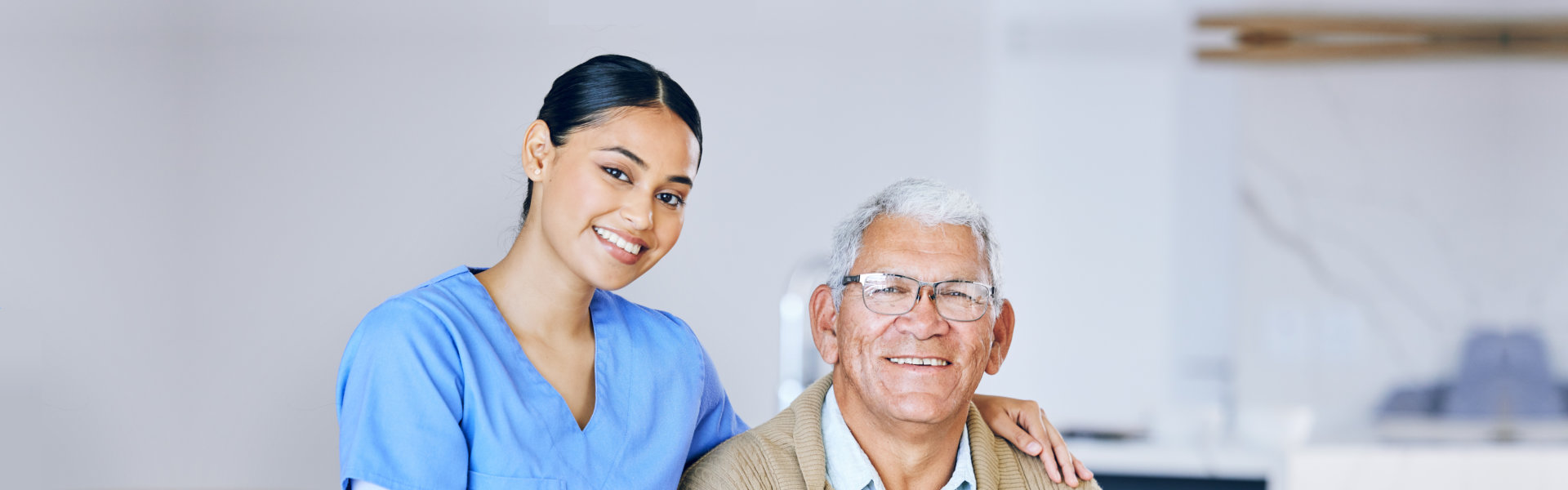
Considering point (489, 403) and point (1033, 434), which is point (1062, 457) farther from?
point (489, 403)

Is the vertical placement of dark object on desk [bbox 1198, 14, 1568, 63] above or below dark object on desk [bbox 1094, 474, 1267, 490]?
above

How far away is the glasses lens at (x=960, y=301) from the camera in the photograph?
1335 mm

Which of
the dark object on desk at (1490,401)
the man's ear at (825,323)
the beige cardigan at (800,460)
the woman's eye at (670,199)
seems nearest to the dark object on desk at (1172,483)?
the dark object on desk at (1490,401)

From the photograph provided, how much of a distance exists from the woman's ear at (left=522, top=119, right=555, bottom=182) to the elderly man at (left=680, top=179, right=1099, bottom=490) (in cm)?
40

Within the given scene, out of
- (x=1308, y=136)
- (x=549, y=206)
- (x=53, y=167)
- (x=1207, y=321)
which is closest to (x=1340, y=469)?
(x=1207, y=321)

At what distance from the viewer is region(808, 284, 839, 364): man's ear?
1.43 m

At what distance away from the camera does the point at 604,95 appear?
123 cm

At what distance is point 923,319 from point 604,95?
47 centimetres

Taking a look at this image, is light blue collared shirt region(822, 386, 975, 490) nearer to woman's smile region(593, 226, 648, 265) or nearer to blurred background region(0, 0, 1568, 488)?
woman's smile region(593, 226, 648, 265)

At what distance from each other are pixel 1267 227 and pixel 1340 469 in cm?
79

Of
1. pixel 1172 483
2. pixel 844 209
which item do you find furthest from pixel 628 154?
pixel 844 209

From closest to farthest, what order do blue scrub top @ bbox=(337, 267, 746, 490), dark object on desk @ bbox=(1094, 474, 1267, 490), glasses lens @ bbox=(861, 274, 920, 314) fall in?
blue scrub top @ bbox=(337, 267, 746, 490) < glasses lens @ bbox=(861, 274, 920, 314) < dark object on desk @ bbox=(1094, 474, 1267, 490)

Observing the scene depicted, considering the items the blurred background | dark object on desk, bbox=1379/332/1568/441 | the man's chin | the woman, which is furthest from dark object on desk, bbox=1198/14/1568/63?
the woman

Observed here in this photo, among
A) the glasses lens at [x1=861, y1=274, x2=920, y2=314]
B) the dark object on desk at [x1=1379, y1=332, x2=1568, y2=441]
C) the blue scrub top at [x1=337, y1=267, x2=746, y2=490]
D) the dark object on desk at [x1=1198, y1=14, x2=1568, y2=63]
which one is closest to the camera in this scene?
the blue scrub top at [x1=337, y1=267, x2=746, y2=490]
